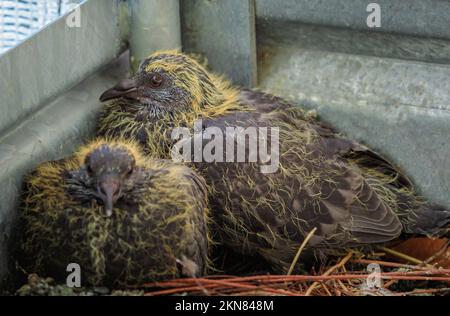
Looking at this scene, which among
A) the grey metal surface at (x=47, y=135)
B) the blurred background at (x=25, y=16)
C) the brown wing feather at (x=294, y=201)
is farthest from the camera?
the brown wing feather at (x=294, y=201)

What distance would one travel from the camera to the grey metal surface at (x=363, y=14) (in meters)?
4.36

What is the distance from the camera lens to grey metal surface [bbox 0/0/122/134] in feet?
12.1

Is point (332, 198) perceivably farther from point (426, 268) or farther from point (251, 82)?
point (251, 82)

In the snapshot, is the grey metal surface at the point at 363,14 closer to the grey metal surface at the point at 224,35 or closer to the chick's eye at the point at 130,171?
the grey metal surface at the point at 224,35

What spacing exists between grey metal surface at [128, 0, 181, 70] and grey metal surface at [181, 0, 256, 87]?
0.10 meters

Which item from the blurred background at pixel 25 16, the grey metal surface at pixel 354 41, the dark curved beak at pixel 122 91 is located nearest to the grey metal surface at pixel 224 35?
the grey metal surface at pixel 354 41

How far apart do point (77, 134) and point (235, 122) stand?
0.76 metres

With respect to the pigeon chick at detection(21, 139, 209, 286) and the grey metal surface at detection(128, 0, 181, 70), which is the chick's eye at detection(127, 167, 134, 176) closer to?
the pigeon chick at detection(21, 139, 209, 286)

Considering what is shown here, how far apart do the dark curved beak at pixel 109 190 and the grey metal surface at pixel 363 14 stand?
152cm

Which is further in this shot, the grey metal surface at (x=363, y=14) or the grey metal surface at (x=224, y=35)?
the grey metal surface at (x=224, y=35)

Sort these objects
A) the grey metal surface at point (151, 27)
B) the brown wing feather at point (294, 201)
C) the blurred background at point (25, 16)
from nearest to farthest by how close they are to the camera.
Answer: the blurred background at point (25, 16) < the brown wing feather at point (294, 201) < the grey metal surface at point (151, 27)

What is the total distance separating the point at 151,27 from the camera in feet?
15.5

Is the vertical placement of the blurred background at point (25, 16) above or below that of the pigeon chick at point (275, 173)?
above
